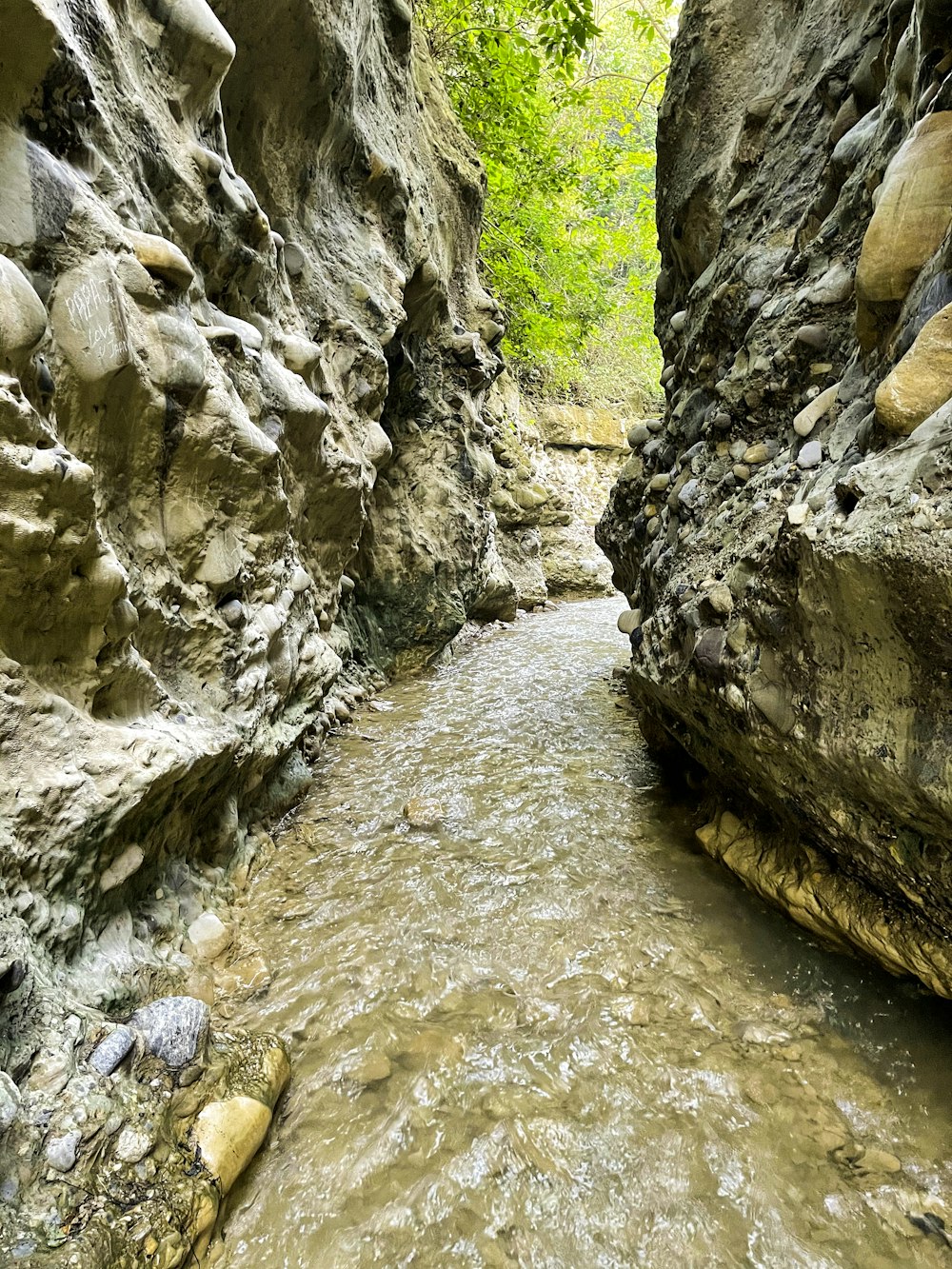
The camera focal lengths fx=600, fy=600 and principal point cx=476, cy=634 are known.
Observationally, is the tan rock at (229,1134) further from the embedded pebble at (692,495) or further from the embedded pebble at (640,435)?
the embedded pebble at (640,435)

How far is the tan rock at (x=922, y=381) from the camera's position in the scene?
1.36m

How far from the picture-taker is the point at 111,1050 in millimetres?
1393

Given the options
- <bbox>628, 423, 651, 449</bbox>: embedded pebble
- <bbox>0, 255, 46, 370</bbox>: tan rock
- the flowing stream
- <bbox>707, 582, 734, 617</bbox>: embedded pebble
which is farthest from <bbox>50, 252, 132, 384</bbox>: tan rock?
<bbox>628, 423, 651, 449</bbox>: embedded pebble

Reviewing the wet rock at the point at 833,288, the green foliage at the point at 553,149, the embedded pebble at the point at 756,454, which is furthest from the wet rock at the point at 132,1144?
the green foliage at the point at 553,149

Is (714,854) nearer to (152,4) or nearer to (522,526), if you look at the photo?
(152,4)

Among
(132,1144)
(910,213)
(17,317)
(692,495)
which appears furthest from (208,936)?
(910,213)

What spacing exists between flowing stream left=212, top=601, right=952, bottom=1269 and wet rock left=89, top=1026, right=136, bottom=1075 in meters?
0.41

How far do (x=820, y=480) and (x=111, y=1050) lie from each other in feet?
7.88

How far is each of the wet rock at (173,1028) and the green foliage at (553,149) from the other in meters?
5.09

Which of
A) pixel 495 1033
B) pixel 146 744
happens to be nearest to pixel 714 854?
pixel 495 1033

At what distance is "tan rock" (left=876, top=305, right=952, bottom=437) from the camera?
1.36 meters

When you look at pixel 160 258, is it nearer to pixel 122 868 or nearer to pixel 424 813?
pixel 122 868

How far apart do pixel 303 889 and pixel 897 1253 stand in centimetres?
206

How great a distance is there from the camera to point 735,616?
2.08 meters
